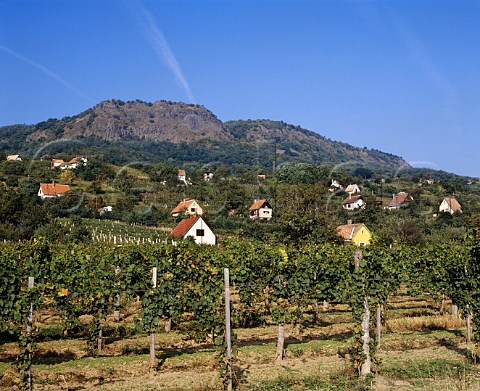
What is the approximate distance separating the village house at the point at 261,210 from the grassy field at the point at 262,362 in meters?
64.7

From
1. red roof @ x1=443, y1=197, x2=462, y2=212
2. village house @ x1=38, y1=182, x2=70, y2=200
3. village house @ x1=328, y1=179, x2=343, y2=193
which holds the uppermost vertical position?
village house @ x1=328, y1=179, x2=343, y2=193

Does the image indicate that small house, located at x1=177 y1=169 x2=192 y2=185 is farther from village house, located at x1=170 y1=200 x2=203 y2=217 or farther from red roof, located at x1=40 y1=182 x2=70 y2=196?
village house, located at x1=170 y1=200 x2=203 y2=217

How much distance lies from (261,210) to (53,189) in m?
36.6

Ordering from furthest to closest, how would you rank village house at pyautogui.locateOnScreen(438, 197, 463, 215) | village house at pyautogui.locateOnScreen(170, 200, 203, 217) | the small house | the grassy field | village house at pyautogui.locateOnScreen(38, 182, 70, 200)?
1. the small house
2. village house at pyautogui.locateOnScreen(438, 197, 463, 215)
3. village house at pyautogui.locateOnScreen(38, 182, 70, 200)
4. village house at pyautogui.locateOnScreen(170, 200, 203, 217)
5. the grassy field

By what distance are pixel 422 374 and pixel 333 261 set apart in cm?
657

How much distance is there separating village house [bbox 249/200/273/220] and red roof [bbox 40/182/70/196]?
109ft

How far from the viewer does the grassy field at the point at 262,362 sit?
33.4 ft

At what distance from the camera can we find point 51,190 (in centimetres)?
8000

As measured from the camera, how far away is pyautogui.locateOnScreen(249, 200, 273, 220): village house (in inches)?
3226

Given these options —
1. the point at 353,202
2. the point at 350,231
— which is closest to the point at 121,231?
the point at 350,231

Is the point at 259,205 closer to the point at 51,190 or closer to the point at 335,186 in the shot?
the point at 51,190

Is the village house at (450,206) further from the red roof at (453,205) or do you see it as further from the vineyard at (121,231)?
the vineyard at (121,231)

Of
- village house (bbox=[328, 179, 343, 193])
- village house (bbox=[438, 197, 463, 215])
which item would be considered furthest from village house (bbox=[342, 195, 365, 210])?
village house (bbox=[328, 179, 343, 193])

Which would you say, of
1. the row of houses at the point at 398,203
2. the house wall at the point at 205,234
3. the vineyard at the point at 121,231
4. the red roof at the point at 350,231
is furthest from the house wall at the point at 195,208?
the row of houses at the point at 398,203
